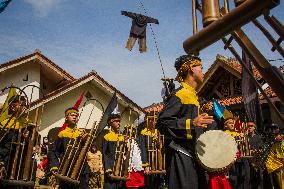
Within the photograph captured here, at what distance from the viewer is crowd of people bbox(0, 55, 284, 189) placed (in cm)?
371

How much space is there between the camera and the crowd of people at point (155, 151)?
3705mm

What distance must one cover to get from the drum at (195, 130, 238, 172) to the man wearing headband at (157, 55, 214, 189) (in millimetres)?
131

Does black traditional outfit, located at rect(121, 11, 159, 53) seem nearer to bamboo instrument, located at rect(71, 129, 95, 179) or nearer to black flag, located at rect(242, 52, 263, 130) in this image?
black flag, located at rect(242, 52, 263, 130)

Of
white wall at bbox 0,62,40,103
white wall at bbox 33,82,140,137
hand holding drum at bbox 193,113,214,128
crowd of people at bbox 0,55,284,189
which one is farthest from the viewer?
white wall at bbox 0,62,40,103

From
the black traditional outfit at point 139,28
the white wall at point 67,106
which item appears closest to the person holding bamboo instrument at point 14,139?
the white wall at point 67,106

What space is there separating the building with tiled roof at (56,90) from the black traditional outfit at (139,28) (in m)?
2.66

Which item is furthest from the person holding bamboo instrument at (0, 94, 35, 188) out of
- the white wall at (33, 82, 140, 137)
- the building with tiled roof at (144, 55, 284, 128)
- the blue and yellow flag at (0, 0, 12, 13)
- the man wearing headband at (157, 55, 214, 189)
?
the building with tiled roof at (144, 55, 284, 128)

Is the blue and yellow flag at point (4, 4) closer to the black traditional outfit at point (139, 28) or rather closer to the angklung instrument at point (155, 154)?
the angklung instrument at point (155, 154)

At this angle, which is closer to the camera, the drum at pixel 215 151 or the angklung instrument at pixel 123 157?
the drum at pixel 215 151

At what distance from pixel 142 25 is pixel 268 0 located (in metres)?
18.2

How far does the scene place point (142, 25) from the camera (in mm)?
18938

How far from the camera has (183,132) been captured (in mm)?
3717

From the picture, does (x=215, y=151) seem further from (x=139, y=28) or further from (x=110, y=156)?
(x=139, y=28)

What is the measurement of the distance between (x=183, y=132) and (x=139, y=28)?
51.5 feet
